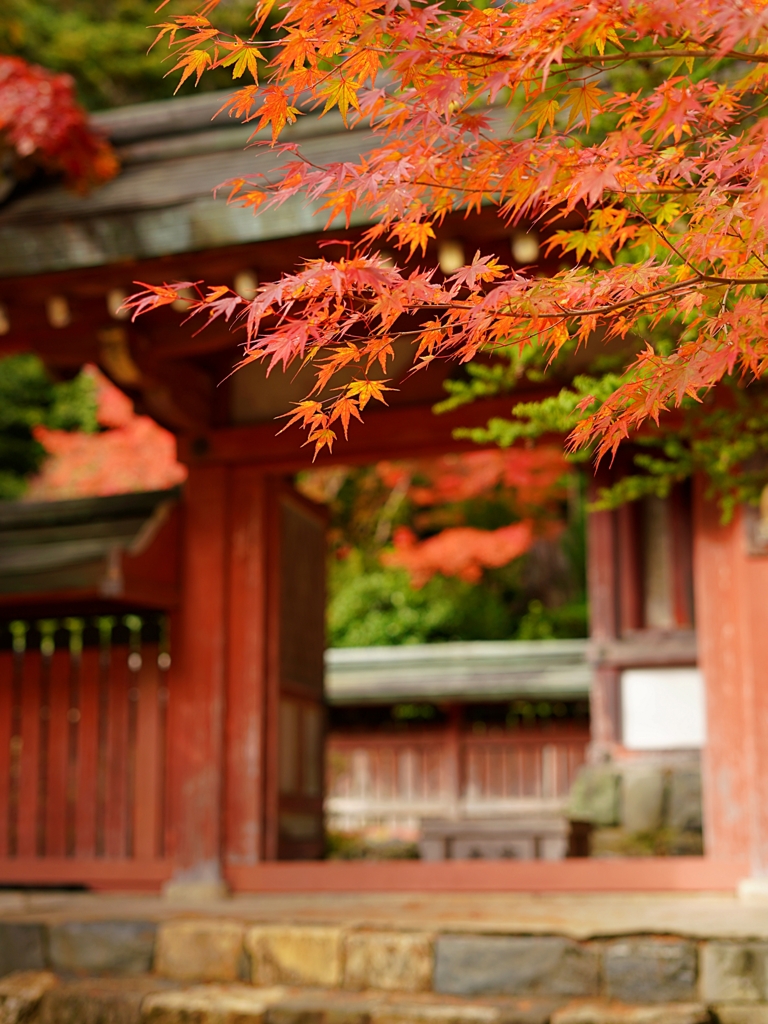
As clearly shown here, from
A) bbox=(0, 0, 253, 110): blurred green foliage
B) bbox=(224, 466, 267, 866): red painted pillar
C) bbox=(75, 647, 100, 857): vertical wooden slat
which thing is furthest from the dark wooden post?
bbox=(0, 0, 253, 110): blurred green foliage

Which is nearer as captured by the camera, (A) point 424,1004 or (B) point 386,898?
(A) point 424,1004

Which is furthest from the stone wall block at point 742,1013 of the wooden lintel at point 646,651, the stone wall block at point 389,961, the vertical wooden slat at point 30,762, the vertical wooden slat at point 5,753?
the wooden lintel at point 646,651

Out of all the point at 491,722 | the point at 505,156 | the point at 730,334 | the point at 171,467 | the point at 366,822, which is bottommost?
the point at 366,822

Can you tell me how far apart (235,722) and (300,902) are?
41.9 inches

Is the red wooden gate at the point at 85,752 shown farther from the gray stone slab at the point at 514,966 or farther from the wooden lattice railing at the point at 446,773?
the wooden lattice railing at the point at 446,773

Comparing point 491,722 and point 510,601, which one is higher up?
point 510,601

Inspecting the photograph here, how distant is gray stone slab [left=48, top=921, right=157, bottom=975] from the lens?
489 centimetres

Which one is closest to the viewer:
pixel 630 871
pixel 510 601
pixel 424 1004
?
pixel 424 1004

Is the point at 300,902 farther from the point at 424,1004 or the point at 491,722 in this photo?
the point at 491,722

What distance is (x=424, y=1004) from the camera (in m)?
4.21

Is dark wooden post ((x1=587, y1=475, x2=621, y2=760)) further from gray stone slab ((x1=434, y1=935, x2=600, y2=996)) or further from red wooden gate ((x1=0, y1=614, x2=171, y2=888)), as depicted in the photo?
gray stone slab ((x1=434, y1=935, x2=600, y2=996))

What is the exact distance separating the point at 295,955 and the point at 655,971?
1.43 meters

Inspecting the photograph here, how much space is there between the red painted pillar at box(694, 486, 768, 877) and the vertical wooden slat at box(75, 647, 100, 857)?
3.23 metres

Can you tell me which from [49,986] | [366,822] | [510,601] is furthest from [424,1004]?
[510,601]
